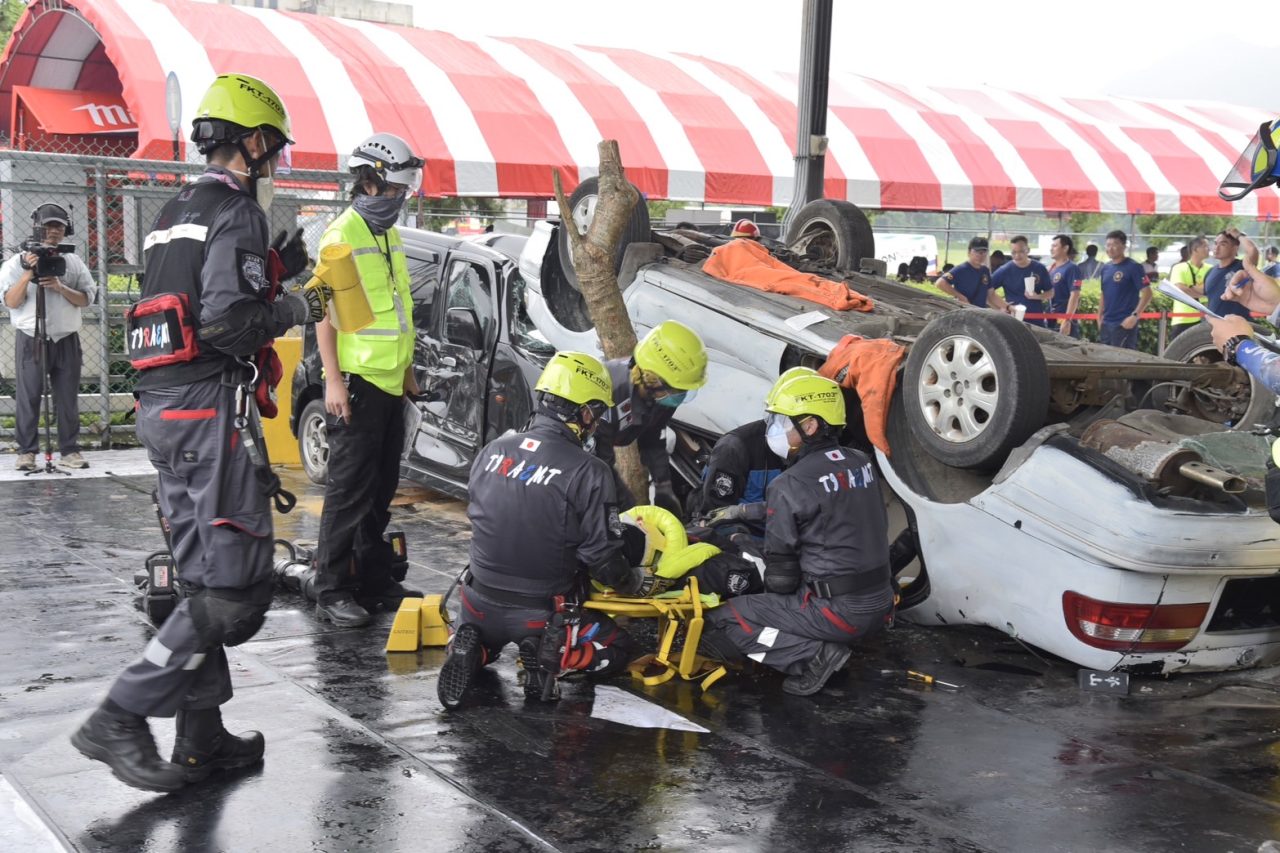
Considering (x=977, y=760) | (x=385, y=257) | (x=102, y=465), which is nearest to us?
(x=977, y=760)

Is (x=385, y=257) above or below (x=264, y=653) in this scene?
above

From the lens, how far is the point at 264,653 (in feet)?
18.2

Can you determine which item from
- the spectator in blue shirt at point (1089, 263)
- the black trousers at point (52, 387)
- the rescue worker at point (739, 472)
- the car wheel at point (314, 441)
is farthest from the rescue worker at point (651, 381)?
the spectator in blue shirt at point (1089, 263)

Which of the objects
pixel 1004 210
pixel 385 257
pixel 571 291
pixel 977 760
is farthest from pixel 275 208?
pixel 1004 210

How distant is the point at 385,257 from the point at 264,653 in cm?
185

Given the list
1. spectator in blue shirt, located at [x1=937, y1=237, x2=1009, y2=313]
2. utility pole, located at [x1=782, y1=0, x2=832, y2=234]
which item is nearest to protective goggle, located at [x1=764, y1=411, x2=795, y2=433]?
utility pole, located at [x1=782, y1=0, x2=832, y2=234]

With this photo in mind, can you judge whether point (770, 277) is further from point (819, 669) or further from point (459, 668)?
point (459, 668)

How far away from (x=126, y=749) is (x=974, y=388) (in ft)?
11.4

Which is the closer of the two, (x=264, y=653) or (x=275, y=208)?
(x=264, y=653)

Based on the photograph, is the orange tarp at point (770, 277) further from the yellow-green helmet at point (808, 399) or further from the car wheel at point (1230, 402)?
the car wheel at point (1230, 402)

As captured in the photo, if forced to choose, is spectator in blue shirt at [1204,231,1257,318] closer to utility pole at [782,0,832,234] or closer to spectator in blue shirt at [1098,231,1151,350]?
spectator in blue shirt at [1098,231,1151,350]

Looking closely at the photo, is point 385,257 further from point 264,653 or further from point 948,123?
point 948,123

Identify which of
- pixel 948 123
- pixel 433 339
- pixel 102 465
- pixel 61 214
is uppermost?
pixel 948 123

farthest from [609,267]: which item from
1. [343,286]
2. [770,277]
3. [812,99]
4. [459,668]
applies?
[812,99]
